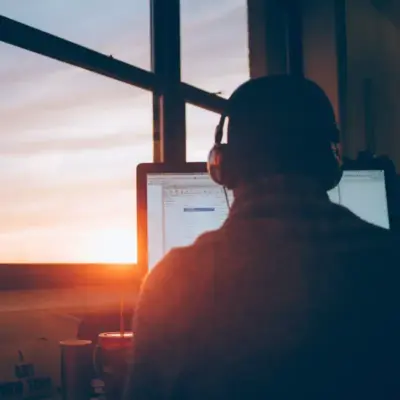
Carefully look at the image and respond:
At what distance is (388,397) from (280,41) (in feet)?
7.87

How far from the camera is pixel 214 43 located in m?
2.84

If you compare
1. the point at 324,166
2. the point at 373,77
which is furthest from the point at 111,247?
the point at 373,77

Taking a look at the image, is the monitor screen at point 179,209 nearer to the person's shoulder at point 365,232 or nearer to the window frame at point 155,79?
the window frame at point 155,79

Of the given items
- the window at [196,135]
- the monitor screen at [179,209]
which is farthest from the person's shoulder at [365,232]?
the window at [196,135]

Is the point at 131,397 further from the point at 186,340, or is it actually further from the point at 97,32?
the point at 97,32

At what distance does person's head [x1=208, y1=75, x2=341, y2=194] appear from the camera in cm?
94

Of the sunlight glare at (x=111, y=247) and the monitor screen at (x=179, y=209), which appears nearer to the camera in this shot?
the monitor screen at (x=179, y=209)

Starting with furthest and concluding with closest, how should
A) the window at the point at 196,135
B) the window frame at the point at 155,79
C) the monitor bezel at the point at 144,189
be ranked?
the window at the point at 196,135 < the window frame at the point at 155,79 < the monitor bezel at the point at 144,189

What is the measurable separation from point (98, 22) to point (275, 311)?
1.81 m

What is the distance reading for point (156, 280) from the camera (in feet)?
2.85

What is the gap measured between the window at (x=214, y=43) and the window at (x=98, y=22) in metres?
0.16

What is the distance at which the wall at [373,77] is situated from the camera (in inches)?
122

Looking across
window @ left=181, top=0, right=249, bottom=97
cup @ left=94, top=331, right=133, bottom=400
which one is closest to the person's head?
cup @ left=94, top=331, right=133, bottom=400

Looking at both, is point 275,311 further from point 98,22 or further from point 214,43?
point 214,43
